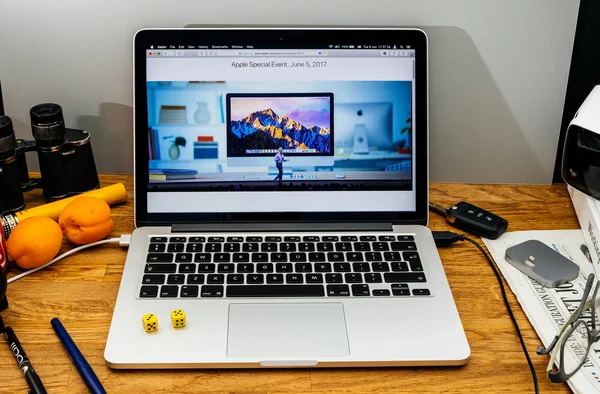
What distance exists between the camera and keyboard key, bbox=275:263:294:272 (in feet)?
3.04

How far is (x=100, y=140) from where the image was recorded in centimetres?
118

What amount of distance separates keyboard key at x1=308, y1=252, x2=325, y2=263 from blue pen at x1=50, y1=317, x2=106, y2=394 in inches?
12.4

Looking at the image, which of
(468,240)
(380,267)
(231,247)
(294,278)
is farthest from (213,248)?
(468,240)

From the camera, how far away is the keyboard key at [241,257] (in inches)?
37.0

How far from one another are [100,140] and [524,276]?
0.71m

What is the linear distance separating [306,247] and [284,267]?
53 mm

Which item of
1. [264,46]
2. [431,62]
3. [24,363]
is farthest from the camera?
[431,62]

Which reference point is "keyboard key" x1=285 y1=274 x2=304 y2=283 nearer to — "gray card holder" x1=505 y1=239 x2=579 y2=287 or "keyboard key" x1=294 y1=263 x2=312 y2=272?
"keyboard key" x1=294 y1=263 x2=312 y2=272

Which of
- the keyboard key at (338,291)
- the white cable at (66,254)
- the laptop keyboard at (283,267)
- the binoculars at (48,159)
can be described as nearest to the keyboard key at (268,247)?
the laptop keyboard at (283,267)

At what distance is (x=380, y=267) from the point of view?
0.93 m

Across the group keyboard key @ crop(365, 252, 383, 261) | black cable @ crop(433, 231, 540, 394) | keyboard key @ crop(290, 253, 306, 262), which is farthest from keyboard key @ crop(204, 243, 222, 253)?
black cable @ crop(433, 231, 540, 394)

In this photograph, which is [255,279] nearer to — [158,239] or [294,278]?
[294,278]

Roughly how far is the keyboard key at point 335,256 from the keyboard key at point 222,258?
135mm

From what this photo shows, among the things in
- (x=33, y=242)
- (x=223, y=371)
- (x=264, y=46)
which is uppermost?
(x=264, y=46)
